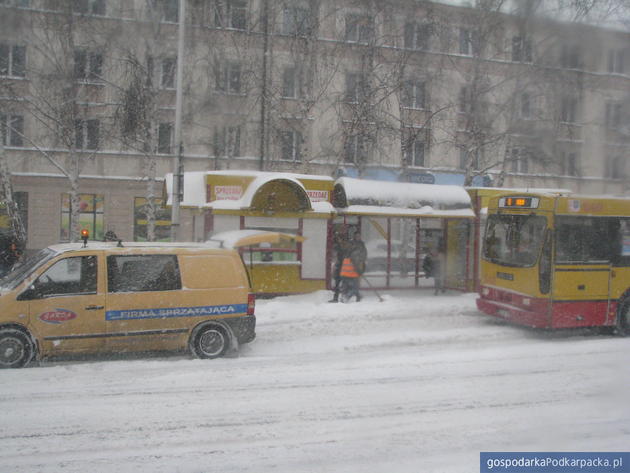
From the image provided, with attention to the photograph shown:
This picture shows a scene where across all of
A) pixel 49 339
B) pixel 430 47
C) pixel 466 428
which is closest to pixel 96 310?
pixel 49 339

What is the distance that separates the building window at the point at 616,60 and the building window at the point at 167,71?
1681cm

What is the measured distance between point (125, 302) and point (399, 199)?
8.37 m

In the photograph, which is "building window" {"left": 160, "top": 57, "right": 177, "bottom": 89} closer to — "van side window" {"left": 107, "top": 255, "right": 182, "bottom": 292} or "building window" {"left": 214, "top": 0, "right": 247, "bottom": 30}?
"building window" {"left": 214, "top": 0, "right": 247, "bottom": 30}

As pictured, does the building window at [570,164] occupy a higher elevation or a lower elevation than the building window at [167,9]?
lower

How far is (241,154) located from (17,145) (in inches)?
381

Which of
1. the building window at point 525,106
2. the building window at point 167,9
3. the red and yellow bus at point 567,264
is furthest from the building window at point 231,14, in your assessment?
the building window at point 525,106

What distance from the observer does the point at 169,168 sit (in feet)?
79.6

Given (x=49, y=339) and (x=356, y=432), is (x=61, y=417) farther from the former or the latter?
(x=356, y=432)

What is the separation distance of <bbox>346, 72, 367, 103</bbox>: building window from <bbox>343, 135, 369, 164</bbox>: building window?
4.07ft

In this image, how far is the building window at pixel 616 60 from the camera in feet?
13.5

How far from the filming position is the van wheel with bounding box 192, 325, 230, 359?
→ 8.01 meters

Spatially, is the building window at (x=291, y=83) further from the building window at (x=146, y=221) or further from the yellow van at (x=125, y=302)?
the yellow van at (x=125, y=302)

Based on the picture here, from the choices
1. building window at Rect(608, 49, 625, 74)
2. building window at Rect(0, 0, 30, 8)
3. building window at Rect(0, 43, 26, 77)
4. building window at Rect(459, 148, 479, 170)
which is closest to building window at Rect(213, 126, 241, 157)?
building window at Rect(0, 43, 26, 77)

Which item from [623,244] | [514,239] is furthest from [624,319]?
[514,239]
